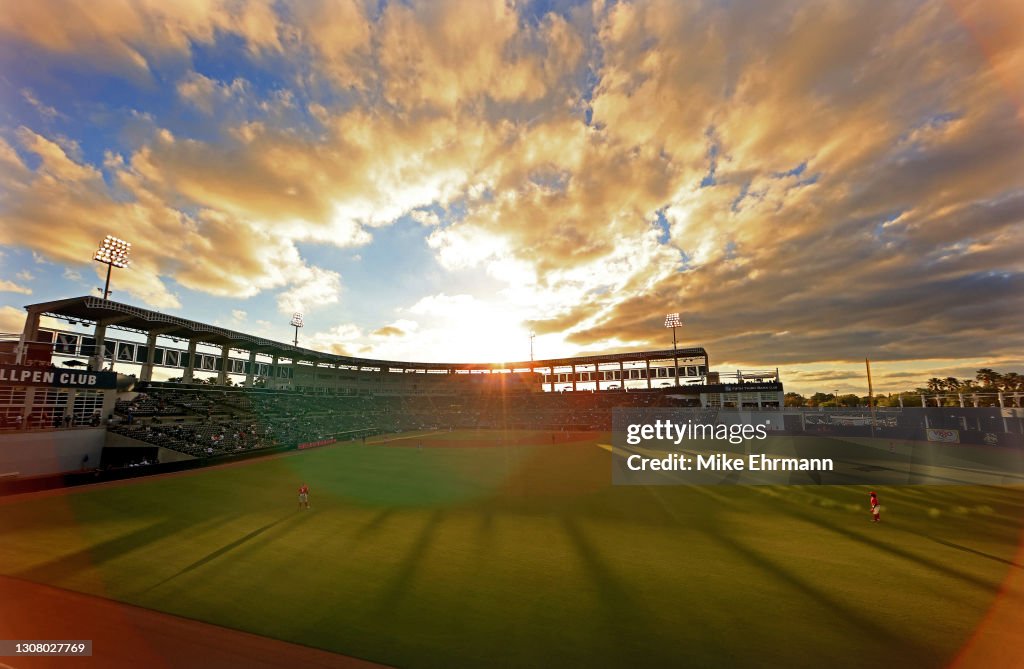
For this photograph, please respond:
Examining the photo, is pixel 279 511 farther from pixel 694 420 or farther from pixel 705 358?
pixel 705 358

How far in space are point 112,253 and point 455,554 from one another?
5429cm

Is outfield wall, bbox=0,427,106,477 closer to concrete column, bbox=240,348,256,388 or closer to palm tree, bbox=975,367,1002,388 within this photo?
concrete column, bbox=240,348,256,388

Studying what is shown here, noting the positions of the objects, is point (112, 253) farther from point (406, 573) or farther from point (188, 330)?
point (406, 573)

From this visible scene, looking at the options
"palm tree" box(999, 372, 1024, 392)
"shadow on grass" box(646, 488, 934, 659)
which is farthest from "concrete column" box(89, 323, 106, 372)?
"palm tree" box(999, 372, 1024, 392)

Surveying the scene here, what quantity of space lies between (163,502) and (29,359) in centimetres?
2518

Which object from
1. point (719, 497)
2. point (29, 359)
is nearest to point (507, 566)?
point (719, 497)

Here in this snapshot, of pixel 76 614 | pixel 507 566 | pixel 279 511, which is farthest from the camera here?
pixel 279 511

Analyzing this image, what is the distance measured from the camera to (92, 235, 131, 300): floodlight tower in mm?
41812

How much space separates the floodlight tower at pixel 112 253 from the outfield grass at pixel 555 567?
109 feet

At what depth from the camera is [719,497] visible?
21625 mm

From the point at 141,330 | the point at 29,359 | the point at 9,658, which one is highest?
the point at 141,330

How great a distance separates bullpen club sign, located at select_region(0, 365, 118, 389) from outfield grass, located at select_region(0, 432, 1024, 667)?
608 inches

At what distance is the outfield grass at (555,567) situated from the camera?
29.2 ft

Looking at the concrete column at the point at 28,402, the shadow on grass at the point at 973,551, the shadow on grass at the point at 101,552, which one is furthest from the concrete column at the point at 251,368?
the shadow on grass at the point at 973,551
